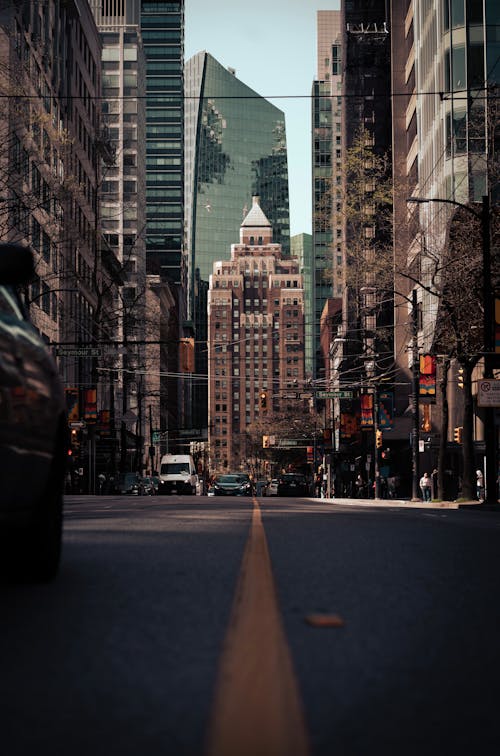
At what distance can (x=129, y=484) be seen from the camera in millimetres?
66062

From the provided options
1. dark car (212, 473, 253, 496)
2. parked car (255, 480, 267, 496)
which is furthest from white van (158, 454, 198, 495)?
parked car (255, 480, 267, 496)

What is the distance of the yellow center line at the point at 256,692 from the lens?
2918 mm

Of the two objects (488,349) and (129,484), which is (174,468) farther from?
(488,349)

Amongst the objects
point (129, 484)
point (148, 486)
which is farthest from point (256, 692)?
point (148, 486)

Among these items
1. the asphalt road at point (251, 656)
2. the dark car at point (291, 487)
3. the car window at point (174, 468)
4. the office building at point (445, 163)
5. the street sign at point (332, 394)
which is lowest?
the asphalt road at point (251, 656)

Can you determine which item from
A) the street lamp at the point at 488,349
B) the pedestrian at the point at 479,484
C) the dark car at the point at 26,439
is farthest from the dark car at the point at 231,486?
the dark car at the point at 26,439

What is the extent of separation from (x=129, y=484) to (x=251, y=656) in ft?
205

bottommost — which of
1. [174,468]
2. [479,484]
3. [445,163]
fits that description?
[479,484]

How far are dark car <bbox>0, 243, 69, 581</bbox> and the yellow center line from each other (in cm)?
124

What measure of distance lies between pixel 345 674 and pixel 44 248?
6013 centimetres

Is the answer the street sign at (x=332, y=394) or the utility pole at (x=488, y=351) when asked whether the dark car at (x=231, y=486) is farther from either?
the utility pole at (x=488, y=351)

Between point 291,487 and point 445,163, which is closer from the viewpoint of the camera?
point 445,163

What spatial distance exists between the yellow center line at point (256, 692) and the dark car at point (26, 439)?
124 cm

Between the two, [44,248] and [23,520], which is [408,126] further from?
[23,520]
